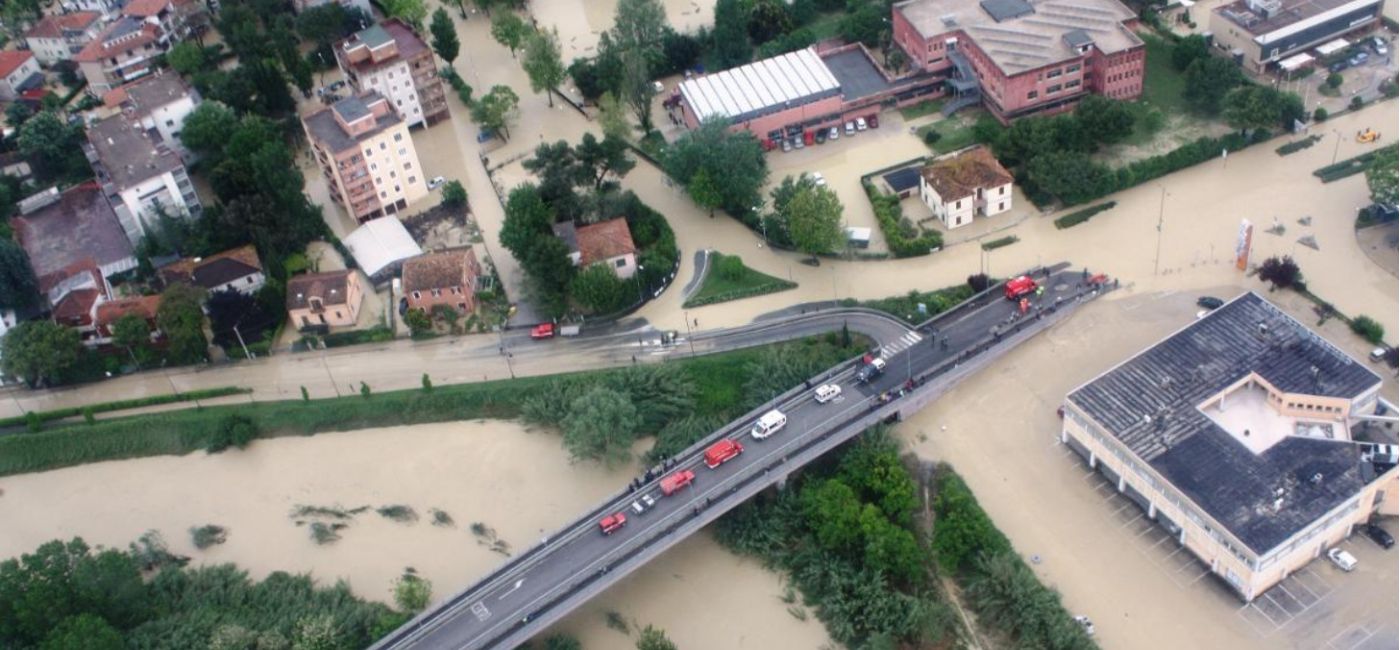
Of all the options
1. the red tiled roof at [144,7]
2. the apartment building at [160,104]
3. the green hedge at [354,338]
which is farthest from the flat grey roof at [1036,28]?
the red tiled roof at [144,7]

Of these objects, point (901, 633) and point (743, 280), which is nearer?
point (901, 633)

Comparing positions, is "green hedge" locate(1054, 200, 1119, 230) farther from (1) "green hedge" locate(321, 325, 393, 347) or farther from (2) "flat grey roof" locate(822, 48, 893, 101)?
(1) "green hedge" locate(321, 325, 393, 347)

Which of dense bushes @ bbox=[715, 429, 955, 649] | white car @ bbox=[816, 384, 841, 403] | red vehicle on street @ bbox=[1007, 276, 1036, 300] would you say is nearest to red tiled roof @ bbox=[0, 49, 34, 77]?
white car @ bbox=[816, 384, 841, 403]

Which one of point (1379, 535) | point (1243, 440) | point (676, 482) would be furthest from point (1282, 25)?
point (676, 482)

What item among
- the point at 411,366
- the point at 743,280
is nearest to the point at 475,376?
the point at 411,366

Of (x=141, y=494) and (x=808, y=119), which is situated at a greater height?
(x=808, y=119)

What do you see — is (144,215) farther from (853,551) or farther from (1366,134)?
(1366,134)

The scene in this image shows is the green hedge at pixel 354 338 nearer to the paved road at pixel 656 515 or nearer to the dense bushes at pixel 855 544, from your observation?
the paved road at pixel 656 515
